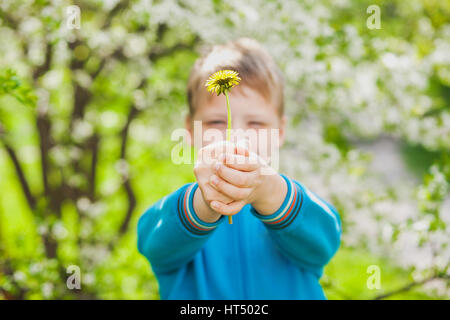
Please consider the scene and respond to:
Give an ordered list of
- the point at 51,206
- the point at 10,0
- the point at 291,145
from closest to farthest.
Result: the point at 10,0
the point at 291,145
the point at 51,206

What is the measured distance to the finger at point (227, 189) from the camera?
0.85 metres

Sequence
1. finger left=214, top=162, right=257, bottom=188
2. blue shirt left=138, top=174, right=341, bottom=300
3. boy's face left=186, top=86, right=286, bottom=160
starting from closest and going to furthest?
finger left=214, top=162, right=257, bottom=188
blue shirt left=138, top=174, right=341, bottom=300
boy's face left=186, top=86, right=286, bottom=160

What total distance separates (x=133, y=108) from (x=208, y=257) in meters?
1.59

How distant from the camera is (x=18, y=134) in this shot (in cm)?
302

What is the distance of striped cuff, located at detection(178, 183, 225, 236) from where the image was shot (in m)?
1.01

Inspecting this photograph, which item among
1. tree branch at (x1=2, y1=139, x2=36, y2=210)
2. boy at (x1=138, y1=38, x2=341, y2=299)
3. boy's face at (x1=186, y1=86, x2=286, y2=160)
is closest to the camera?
boy at (x1=138, y1=38, x2=341, y2=299)

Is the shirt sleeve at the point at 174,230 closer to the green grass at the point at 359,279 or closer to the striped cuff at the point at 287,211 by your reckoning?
the striped cuff at the point at 287,211

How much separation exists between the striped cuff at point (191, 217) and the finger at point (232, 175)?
19 centimetres

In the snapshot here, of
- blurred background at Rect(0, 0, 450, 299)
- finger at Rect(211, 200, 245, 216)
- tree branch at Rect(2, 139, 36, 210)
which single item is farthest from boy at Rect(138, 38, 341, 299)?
tree branch at Rect(2, 139, 36, 210)

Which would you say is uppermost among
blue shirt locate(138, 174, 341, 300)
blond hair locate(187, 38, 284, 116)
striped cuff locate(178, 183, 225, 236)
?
blond hair locate(187, 38, 284, 116)

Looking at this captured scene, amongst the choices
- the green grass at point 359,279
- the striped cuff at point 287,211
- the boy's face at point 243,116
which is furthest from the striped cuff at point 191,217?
the green grass at point 359,279

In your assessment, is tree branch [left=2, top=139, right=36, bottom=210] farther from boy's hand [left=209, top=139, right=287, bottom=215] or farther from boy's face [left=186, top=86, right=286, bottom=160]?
boy's hand [left=209, top=139, right=287, bottom=215]
